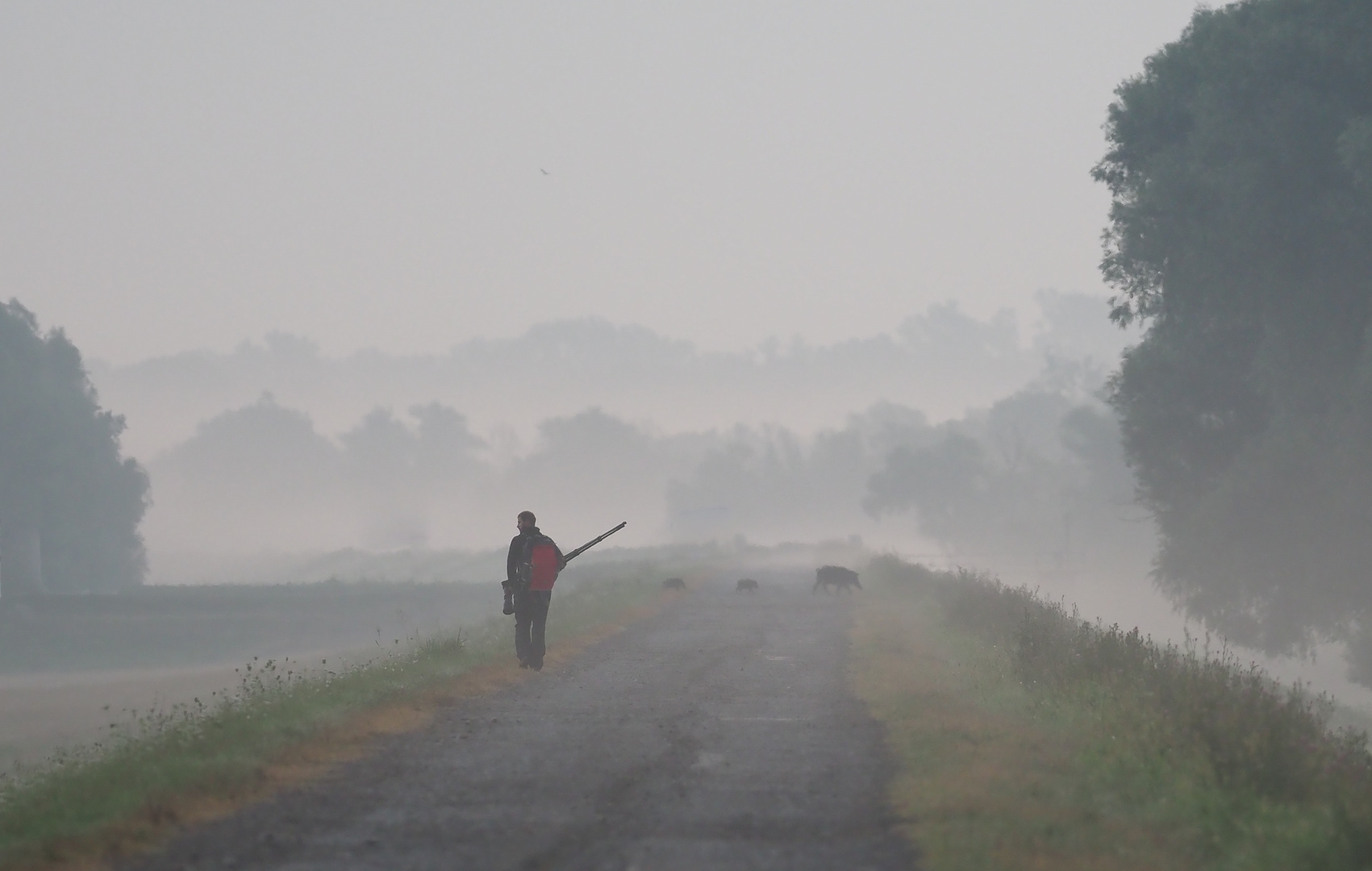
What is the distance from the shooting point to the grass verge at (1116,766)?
868cm

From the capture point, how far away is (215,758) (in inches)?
446

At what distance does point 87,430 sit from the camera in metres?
91.8

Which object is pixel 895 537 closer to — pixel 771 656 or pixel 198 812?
pixel 771 656

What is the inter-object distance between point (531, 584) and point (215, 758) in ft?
29.1

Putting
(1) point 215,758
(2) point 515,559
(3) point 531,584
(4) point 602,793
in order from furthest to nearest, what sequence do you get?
1. (2) point 515,559
2. (3) point 531,584
3. (1) point 215,758
4. (4) point 602,793

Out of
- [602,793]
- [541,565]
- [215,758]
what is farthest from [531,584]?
[602,793]

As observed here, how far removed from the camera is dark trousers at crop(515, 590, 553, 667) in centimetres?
2005

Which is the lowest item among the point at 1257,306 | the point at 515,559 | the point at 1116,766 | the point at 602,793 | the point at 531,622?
the point at 1116,766

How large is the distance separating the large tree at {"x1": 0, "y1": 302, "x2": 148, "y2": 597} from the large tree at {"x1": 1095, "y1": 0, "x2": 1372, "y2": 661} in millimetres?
64865

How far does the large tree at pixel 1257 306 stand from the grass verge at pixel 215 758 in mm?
20704

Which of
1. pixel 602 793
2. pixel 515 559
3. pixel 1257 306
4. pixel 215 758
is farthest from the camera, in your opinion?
pixel 1257 306

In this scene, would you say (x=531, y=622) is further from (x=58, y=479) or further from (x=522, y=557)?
(x=58, y=479)

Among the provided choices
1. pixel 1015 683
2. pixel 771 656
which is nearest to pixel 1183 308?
pixel 771 656

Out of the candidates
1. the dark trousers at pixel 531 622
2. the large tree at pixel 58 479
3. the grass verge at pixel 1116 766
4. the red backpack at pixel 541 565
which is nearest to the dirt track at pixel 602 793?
the grass verge at pixel 1116 766
